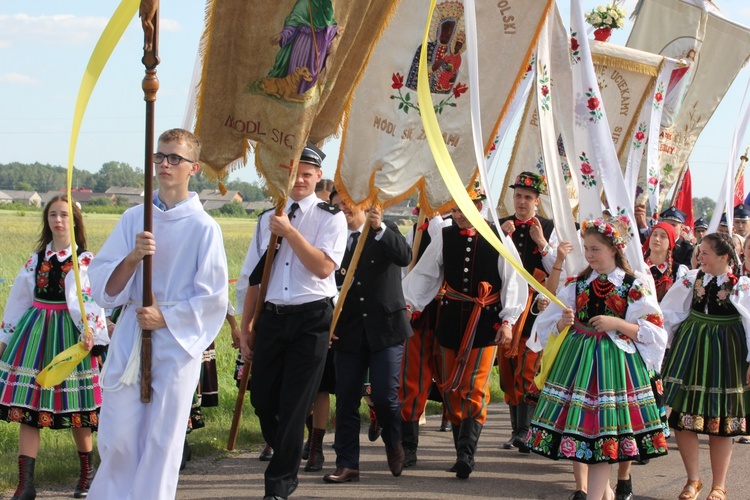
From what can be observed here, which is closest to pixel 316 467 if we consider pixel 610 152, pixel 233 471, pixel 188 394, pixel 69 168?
pixel 233 471

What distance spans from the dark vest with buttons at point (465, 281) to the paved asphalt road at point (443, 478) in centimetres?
90

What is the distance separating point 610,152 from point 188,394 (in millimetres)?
3129

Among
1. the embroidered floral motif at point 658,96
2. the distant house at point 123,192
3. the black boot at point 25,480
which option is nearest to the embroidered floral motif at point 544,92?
the embroidered floral motif at point 658,96

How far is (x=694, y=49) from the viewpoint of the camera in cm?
1068

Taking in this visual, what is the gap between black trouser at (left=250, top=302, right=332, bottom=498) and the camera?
17.6 feet

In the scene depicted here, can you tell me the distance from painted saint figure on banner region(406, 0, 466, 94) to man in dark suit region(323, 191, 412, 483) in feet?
3.51

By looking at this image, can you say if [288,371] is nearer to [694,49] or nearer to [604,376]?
[604,376]

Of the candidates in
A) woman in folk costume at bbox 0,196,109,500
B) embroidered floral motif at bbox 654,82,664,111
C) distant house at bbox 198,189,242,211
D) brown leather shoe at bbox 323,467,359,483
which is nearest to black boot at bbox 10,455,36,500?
woman in folk costume at bbox 0,196,109,500

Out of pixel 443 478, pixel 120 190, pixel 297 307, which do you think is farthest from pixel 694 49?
pixel 120 190

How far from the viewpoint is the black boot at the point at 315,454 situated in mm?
6586

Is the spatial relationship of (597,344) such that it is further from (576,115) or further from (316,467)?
(316,467)

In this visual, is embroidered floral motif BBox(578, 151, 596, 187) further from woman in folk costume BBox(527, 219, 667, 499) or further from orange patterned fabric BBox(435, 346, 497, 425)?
orange patterned fabric BBox(435, 346, 497, 425)

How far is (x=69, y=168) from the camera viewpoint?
398 centimetres

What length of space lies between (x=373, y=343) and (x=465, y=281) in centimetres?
99
